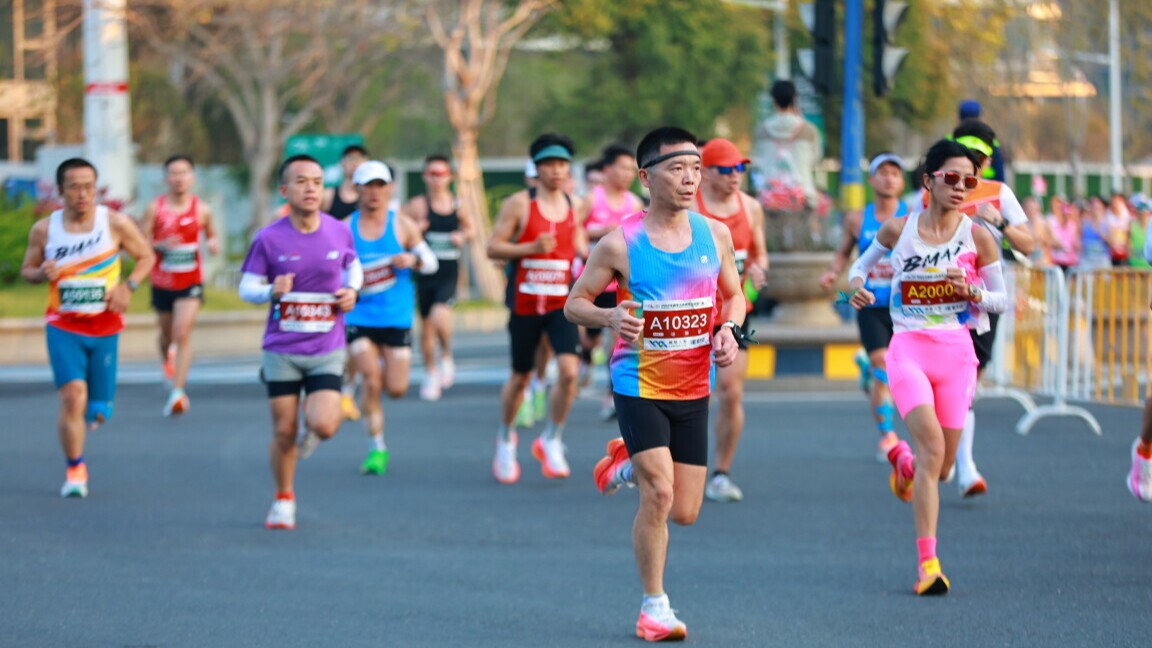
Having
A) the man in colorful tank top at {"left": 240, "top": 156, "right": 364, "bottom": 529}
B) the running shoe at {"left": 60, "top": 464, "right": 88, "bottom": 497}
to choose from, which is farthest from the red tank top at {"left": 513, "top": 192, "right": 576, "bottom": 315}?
the running shoe at {"left": 60, "top": 464, "right": 88, "bottom": 497}

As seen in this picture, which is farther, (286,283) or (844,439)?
(844,439)

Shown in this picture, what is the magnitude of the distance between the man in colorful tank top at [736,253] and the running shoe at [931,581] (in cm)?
290

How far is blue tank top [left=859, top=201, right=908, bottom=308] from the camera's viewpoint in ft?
37.2

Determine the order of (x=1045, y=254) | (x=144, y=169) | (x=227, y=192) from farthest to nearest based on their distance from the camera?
(x=227, y=192)
(x=144, y=169)
(x=1045, y=254)

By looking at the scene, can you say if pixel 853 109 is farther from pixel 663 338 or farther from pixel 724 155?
pixel 663 338

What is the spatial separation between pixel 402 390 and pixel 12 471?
2.61 meters

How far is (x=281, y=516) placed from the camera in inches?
391

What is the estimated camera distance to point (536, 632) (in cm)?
732

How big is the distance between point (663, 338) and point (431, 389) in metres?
10.1

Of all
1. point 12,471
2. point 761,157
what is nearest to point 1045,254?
point 761,157

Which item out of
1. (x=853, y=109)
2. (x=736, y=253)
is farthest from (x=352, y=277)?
(x=853, y=109)

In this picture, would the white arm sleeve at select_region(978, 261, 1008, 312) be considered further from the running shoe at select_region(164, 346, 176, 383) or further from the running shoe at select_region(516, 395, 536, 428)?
the running shoe at select_region(164, 346, 176, 383)

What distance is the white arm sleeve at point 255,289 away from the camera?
31.8 ft

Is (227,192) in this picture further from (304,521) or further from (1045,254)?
(304,521)
